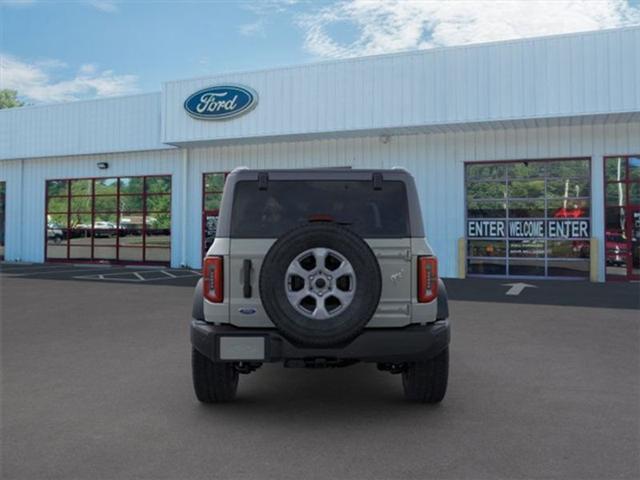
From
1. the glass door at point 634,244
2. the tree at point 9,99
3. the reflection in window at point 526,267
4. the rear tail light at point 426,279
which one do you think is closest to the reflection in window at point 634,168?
the glass door at point 634,244

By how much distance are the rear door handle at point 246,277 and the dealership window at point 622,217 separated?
560 inches

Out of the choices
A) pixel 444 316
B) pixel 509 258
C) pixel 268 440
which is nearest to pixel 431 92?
pixel 509 258

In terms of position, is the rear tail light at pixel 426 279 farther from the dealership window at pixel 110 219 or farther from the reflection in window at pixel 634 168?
the dealership window at pixel 110 219

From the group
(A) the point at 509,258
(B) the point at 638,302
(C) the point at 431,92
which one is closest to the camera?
(B) the point at 638,302

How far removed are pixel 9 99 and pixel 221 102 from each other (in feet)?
195

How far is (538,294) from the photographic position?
12.1 m

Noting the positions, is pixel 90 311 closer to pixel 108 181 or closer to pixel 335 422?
pixel 335 422

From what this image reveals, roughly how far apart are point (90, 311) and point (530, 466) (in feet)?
26.4

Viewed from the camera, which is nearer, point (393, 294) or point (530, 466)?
point (530, 466)

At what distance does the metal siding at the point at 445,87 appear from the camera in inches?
543

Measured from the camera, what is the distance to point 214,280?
154 inches

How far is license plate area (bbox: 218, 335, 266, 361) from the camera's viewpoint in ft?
12.3

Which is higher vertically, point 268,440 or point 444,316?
point 444,316

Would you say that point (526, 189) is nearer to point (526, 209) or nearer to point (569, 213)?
point (526, 209)
